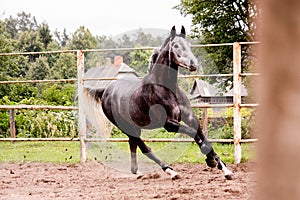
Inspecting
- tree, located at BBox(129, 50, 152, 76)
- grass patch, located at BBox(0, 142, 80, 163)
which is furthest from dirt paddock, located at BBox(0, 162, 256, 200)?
tree, located at BBox(129, 50, 152, 76)

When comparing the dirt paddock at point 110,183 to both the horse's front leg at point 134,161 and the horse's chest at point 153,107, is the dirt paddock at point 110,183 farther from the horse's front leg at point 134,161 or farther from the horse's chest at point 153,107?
the horse's chest at point 153,107

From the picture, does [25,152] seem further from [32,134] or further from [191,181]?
[191,181]

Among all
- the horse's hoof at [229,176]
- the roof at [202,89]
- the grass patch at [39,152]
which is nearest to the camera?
the horse's hoof at [229,176]

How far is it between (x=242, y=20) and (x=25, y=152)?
7557 millimetres

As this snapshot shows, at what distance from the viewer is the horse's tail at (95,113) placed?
20.0 feet

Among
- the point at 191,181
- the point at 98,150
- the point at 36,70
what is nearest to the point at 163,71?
the point at 191,181

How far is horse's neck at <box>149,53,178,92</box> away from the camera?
16.7 feet

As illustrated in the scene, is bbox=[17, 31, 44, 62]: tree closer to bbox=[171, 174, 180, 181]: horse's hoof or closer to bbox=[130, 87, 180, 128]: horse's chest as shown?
bbox=[130, 87, 180, 128]: horse's chest

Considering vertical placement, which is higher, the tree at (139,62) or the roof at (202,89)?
the tree at (139,62)

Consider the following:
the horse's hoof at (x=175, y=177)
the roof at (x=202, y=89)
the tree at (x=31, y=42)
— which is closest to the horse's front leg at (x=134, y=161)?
the horse's hoof at (x=175, y=177)

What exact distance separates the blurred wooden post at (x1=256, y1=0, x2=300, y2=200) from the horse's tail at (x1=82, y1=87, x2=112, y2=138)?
582 cm

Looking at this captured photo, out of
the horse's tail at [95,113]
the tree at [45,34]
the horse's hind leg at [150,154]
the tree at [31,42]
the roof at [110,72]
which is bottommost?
the horse's hind leg at [150,154]

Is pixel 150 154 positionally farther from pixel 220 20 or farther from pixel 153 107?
pixel 220 20

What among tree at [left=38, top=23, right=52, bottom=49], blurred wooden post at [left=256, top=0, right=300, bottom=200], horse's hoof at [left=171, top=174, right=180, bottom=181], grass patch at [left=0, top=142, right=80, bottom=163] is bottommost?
grass patch at [left=0, top=142, right=80, bottom=163]
